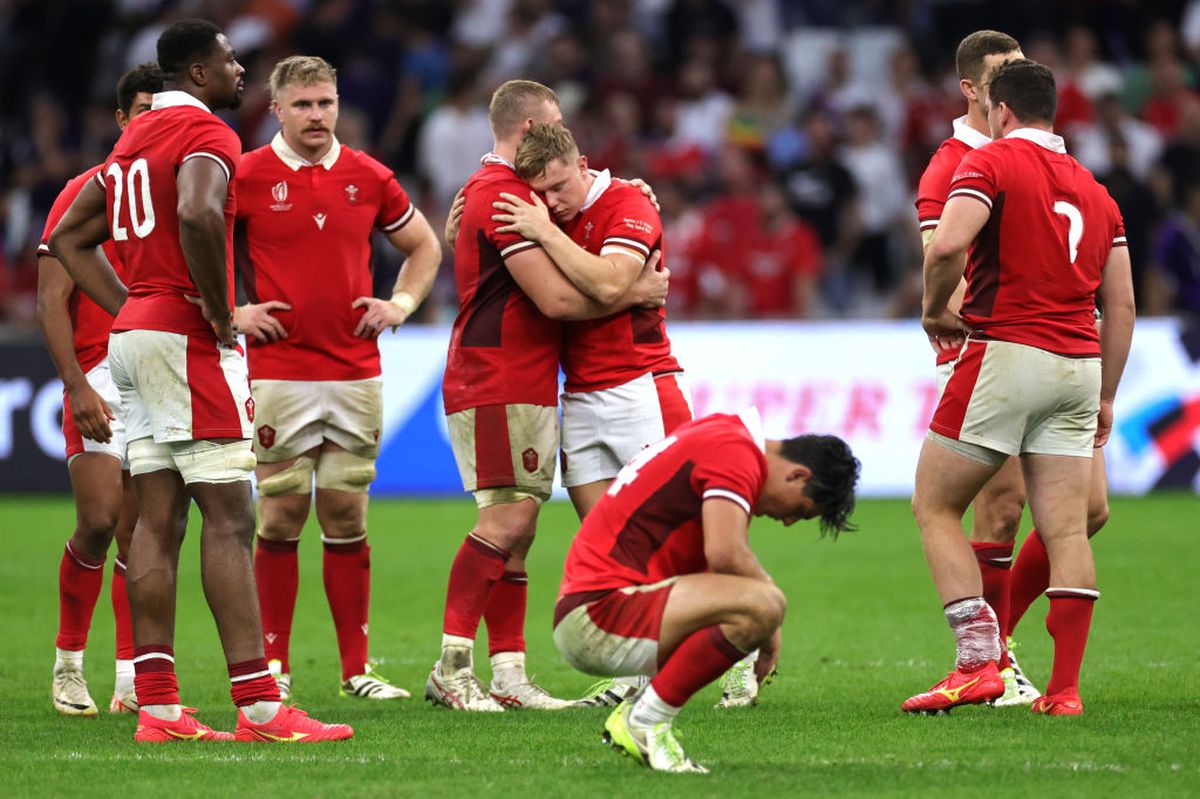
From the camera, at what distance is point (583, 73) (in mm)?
20766

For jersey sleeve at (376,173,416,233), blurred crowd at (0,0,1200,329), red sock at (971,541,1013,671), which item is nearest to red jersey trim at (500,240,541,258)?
jersey sleeve at (376,173,416,233)

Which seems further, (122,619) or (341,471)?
(341,471)

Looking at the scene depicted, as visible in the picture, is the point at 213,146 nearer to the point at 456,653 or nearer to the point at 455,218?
the point at 455,218

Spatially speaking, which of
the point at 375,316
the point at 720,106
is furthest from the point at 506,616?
the point at 720,106

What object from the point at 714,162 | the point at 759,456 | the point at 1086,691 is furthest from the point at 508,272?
the point at 714,162

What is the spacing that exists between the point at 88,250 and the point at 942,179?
3440 millimetres

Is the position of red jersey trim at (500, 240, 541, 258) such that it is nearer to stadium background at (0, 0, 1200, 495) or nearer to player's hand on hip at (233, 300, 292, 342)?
player's hand on hip at (233, 300, 292, 342)

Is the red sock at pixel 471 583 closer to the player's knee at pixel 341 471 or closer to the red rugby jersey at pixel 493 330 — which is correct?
the red rugby jersey at pixel 493 330

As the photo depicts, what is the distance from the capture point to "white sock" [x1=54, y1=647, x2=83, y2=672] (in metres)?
7.85

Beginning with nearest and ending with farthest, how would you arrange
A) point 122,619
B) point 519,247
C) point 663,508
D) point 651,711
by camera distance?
point 651,711, point 663,508, point 519,247, point 122,619

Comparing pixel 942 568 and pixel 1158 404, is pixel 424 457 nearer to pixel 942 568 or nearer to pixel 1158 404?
pixel 1158 404

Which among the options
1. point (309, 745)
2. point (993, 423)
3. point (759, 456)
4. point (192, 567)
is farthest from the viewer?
point (192, 567)

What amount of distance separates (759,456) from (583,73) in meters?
15.3

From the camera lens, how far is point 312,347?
8.16m
